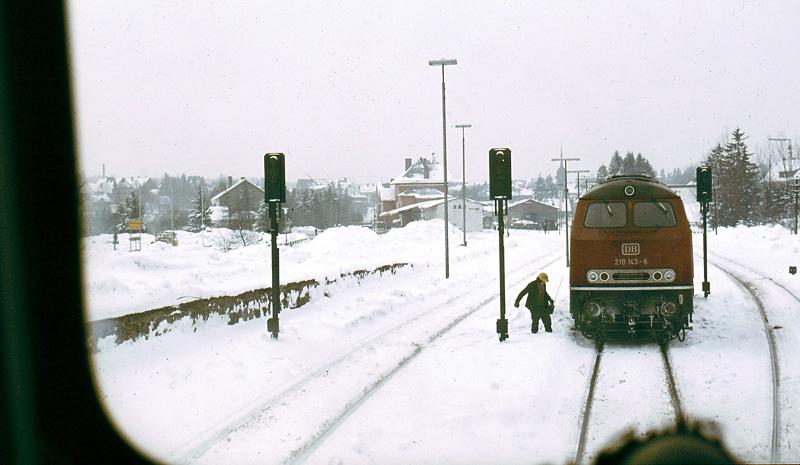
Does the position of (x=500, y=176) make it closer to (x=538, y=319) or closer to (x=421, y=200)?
(x=538, y=319)

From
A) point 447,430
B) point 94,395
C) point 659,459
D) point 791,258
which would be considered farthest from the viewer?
point 791,258

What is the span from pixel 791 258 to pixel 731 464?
33.2m

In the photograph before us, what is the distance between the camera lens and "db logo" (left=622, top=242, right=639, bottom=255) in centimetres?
1204

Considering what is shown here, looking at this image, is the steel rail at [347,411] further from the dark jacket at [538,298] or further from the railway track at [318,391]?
the dark jacket at [538,298]

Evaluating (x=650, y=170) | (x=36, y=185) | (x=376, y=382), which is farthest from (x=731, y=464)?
(x=650, y=170)

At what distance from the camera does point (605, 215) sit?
12523mm

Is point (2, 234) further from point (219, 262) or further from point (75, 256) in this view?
point (219, 262)

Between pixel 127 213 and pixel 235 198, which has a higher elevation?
pixel 235 198

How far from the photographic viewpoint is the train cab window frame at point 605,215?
12383 mm

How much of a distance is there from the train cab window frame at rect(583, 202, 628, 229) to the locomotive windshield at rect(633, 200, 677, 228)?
20cm

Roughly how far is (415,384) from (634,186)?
5.84m

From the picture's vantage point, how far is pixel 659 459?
390cm

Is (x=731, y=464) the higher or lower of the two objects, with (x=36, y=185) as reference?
lower

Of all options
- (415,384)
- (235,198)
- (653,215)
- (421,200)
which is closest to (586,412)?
(415,384)
